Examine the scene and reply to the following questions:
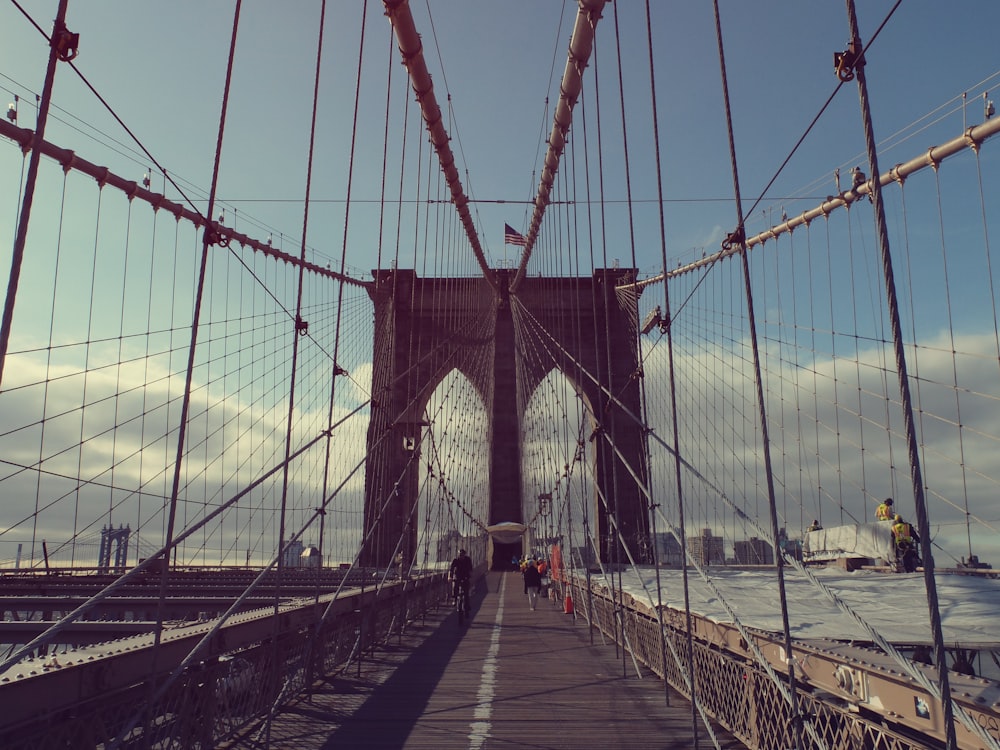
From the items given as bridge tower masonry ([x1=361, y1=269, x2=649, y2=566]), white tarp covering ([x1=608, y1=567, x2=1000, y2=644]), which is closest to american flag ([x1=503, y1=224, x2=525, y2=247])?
bridge tower masonry ([x1=361, y1=269, x2=649, y2=566])

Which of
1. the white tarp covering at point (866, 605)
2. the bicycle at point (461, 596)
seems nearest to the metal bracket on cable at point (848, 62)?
the white tarp covering at point (866, 605)

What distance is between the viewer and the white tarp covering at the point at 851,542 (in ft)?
37.0

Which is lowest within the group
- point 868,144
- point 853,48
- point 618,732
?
point 618,732

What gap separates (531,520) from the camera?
28062mm

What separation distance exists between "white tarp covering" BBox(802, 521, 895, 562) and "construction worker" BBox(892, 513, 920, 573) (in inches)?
20.9

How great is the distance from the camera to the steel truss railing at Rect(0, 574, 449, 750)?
8.77ft

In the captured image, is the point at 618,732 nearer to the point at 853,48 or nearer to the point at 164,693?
the point at 164,693

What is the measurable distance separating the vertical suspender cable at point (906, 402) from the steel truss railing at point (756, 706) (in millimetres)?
298

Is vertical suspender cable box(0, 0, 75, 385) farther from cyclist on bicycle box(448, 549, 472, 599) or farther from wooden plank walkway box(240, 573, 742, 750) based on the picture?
cyclist on bicycle box(448, 549, 472, 599)

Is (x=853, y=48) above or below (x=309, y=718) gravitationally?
above

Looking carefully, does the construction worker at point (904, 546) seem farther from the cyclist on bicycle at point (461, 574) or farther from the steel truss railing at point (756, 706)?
the cyclist on bicycle at point (461, 574)

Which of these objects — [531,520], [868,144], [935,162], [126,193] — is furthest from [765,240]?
[531,520]

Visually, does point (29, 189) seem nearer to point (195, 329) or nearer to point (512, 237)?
point (195, 329)

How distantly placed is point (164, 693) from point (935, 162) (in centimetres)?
932
